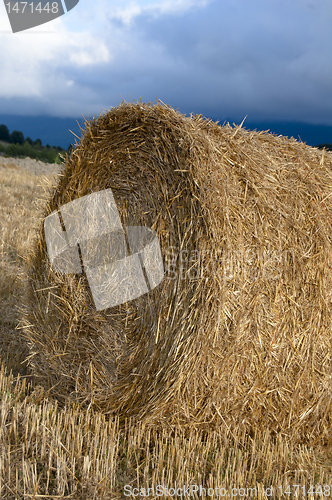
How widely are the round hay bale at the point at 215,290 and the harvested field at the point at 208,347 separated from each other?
0.04ft

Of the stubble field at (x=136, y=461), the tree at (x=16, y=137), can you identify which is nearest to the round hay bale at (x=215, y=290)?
the stubble field at (x=136, y=461)

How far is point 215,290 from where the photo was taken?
2.60 meters

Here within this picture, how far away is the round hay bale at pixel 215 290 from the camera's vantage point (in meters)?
2.71

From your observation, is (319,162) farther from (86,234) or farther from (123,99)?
(86,234)

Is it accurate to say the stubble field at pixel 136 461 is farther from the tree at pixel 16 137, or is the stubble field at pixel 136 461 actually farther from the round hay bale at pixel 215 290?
the tree at pixel 16 137

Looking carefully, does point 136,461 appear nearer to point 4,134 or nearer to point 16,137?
point 16,137

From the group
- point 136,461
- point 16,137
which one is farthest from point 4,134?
point 136,461

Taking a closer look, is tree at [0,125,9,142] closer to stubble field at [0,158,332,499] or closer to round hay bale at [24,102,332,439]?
round hay bale at [24,102,332,439]

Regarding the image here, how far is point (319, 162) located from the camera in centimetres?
342

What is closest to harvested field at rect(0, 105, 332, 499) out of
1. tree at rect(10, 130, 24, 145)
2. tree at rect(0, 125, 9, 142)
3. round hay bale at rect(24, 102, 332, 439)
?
round hay bale at rect(24, 102, 332, 439)

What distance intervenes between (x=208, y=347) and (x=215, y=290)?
0.40 m

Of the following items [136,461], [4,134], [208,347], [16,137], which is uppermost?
[4,134]

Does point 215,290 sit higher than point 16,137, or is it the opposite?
point 16,137

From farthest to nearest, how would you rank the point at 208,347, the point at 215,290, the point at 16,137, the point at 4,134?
1. the point at 4,134
2. the point at 16,137
3. the point at 208,347
4. the point at 215,290
